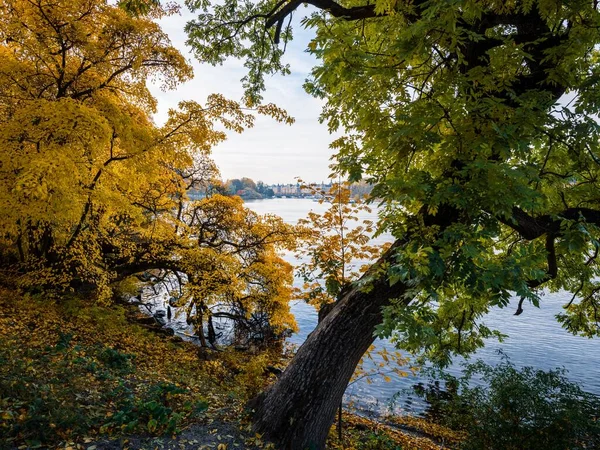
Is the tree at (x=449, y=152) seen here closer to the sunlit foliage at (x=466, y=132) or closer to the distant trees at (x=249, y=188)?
the sunlit foliage at (x=466, y=132)

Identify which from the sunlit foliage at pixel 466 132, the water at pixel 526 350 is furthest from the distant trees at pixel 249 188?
the sunlit foliage at pixel 466 132

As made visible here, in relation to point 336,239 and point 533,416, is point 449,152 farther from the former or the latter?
point 533,416

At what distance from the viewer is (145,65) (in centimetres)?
731

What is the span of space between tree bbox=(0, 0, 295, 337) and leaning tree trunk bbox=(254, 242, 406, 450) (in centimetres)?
466

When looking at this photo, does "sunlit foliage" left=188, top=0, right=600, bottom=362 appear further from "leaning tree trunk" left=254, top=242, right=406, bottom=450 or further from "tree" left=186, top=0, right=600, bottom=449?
"leaning tree trunk" left=254, top=242, right=406, bottom=450

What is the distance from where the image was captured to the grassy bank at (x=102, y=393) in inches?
142

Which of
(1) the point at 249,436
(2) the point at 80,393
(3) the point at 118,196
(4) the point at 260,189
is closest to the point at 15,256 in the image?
(3) the point at 118,196

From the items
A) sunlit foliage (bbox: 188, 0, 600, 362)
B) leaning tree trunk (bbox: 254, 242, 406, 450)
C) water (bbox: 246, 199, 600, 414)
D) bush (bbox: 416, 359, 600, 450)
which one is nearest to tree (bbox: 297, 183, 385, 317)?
leaning tree trunk (bbox: 254, 242, 406, 450)

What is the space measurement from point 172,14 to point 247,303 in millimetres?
8550

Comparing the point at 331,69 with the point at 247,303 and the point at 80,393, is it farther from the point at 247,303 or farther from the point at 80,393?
the point at 247,303

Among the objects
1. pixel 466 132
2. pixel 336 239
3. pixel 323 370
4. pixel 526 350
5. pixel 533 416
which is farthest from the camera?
pixel 526 350

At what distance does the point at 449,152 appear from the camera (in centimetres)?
276

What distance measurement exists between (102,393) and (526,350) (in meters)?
18.1

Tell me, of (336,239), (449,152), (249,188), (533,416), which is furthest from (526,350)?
(249,188)
